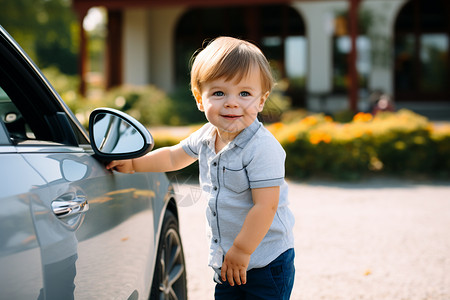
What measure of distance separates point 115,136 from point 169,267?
0.91 m

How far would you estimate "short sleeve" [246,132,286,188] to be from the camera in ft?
6.19

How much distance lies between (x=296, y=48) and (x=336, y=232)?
47.5 ft

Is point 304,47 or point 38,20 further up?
point 38,20

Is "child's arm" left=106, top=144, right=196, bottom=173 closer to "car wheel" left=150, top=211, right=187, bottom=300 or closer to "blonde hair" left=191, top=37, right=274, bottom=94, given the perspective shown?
"blonde hair" left=191, top=37, right=274, bottom=94

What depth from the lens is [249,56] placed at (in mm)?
1930

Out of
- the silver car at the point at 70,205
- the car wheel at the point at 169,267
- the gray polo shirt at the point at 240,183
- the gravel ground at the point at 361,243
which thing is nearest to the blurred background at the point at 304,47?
the gravel ground at the point at 361,243

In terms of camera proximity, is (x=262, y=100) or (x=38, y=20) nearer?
(x=262, y=100)

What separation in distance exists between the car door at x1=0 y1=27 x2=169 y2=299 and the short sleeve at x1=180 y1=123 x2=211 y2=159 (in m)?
0.28

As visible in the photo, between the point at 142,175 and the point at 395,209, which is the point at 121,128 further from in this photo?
→ the point at 395,209

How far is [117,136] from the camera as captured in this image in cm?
216

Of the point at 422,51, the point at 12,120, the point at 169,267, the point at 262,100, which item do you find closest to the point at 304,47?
the point at 422,51

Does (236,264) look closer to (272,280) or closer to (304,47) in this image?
(272,280)

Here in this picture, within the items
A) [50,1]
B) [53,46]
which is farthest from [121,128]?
[53,46]

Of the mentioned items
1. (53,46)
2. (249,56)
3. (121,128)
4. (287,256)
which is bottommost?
(53,46)
